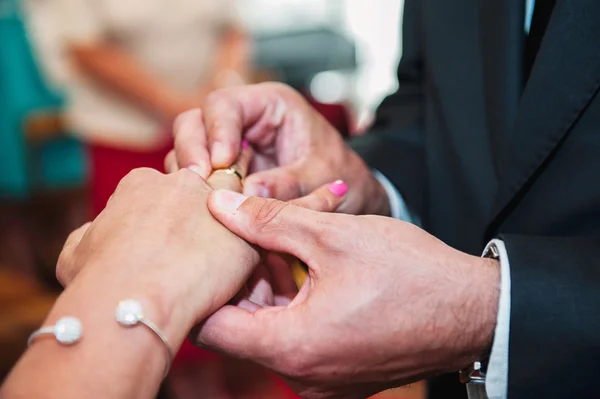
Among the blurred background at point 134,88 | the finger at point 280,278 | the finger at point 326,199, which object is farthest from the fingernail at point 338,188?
the blurred background at point 134,88

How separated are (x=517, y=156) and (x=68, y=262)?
62cm

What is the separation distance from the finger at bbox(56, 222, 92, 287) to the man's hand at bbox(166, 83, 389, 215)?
199 mm

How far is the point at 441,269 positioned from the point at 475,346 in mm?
100

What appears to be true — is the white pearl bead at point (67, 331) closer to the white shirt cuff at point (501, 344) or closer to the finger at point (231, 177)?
the finger at point (231, 177)

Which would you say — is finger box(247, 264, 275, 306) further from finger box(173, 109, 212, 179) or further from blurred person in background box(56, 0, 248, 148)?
blurred person in background box(56, 0, 248, 148)

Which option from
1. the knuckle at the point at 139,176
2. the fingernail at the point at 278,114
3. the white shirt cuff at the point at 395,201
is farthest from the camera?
the white shirt cuff at the point at 395,201

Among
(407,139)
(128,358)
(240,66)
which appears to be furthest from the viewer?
(240,66)

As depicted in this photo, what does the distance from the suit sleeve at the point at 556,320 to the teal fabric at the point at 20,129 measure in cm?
326

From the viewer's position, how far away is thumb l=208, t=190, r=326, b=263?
0.75 meters

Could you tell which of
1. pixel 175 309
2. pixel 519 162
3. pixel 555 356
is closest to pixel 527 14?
pixel 519 162

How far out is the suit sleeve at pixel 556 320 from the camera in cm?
71

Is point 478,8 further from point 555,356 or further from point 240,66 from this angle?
point 240,66

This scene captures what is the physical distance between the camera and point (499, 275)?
2.43ft

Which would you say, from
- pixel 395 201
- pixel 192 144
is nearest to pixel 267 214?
pixel 192 144
